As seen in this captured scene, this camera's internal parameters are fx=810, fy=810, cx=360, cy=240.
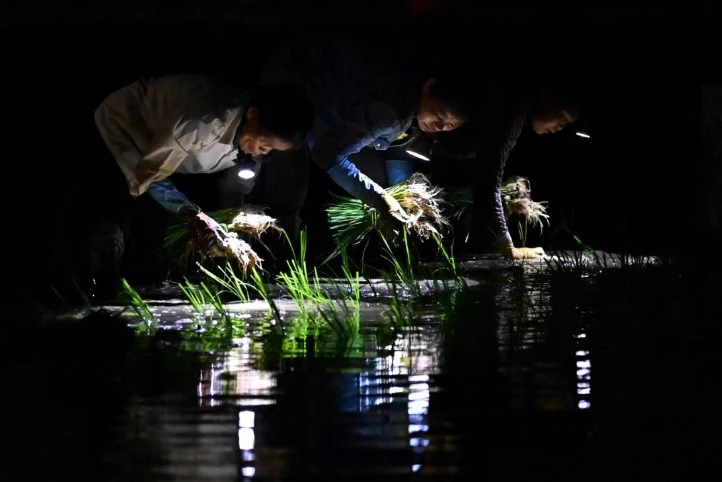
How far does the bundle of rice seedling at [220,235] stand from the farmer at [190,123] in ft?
1.10

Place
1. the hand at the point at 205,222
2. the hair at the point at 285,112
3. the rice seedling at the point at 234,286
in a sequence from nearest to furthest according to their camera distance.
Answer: the rice seedling at the point at 234,286 < the hair at the point at 285,112 < the hand at the point at 205,222

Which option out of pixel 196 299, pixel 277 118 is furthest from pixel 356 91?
pixel 196 299

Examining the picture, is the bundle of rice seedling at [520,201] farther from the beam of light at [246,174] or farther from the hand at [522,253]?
the beam of light at [246,174]

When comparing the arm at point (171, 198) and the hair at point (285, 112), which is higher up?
the hair at point (285, 112)

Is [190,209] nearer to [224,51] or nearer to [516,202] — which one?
[224,51]

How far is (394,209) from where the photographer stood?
4398 millimetres

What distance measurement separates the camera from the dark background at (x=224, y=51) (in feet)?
14.1

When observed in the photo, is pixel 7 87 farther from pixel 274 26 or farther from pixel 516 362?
pixel 516 362

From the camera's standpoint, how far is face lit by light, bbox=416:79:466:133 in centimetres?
411

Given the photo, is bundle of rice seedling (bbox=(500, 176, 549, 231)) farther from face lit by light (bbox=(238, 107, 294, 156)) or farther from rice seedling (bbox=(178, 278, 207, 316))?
rice seedling (bbox=(178, 278, 207, 316))

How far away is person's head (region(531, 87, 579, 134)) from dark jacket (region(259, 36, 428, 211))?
76cm

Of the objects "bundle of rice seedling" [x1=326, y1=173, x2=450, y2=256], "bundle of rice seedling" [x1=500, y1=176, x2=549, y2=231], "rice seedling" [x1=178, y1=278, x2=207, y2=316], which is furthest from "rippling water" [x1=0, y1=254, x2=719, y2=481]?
"bundle of rice seedling" [x1=500, y1=176, x2=549, y2=231]

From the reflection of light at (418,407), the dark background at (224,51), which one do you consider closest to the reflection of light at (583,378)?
the reflection of light at (418,407)

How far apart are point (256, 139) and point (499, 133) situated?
1.44m
